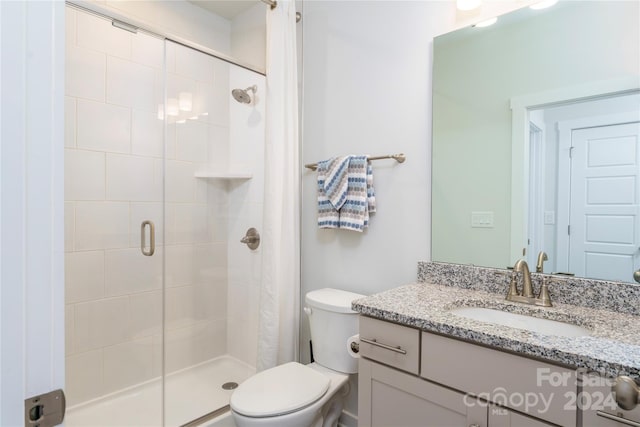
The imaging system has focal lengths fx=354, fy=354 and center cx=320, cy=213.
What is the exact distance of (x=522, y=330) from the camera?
99cm

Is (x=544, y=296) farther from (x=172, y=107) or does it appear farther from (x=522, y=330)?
(x=172, y=107)

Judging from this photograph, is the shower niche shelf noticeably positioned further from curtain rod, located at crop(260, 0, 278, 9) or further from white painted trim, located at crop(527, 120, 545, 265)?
white painted trim, located at crop(527, 120, 545, 265)

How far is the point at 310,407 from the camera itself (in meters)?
1.40

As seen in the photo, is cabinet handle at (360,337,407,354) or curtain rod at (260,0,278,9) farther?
curtain rod at (260,0,278,9)

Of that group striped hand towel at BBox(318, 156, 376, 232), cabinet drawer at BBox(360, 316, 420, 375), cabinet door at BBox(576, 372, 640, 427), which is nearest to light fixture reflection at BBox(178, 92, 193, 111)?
striped hand towel at BBox(318, 156, 376, 232)

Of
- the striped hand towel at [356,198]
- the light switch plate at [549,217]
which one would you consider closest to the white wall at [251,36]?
the striped hand towel at [356,198]

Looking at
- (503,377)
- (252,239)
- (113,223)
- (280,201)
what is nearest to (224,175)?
(252,239)

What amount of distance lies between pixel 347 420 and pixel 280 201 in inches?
48.8

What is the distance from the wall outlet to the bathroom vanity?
211mm

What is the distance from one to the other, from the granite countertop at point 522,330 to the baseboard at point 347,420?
88cm

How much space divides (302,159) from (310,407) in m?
1.36

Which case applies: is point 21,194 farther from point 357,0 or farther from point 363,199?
point 357,0

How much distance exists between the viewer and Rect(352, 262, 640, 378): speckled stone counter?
833 mm

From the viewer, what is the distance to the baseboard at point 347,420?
6.19 feet
